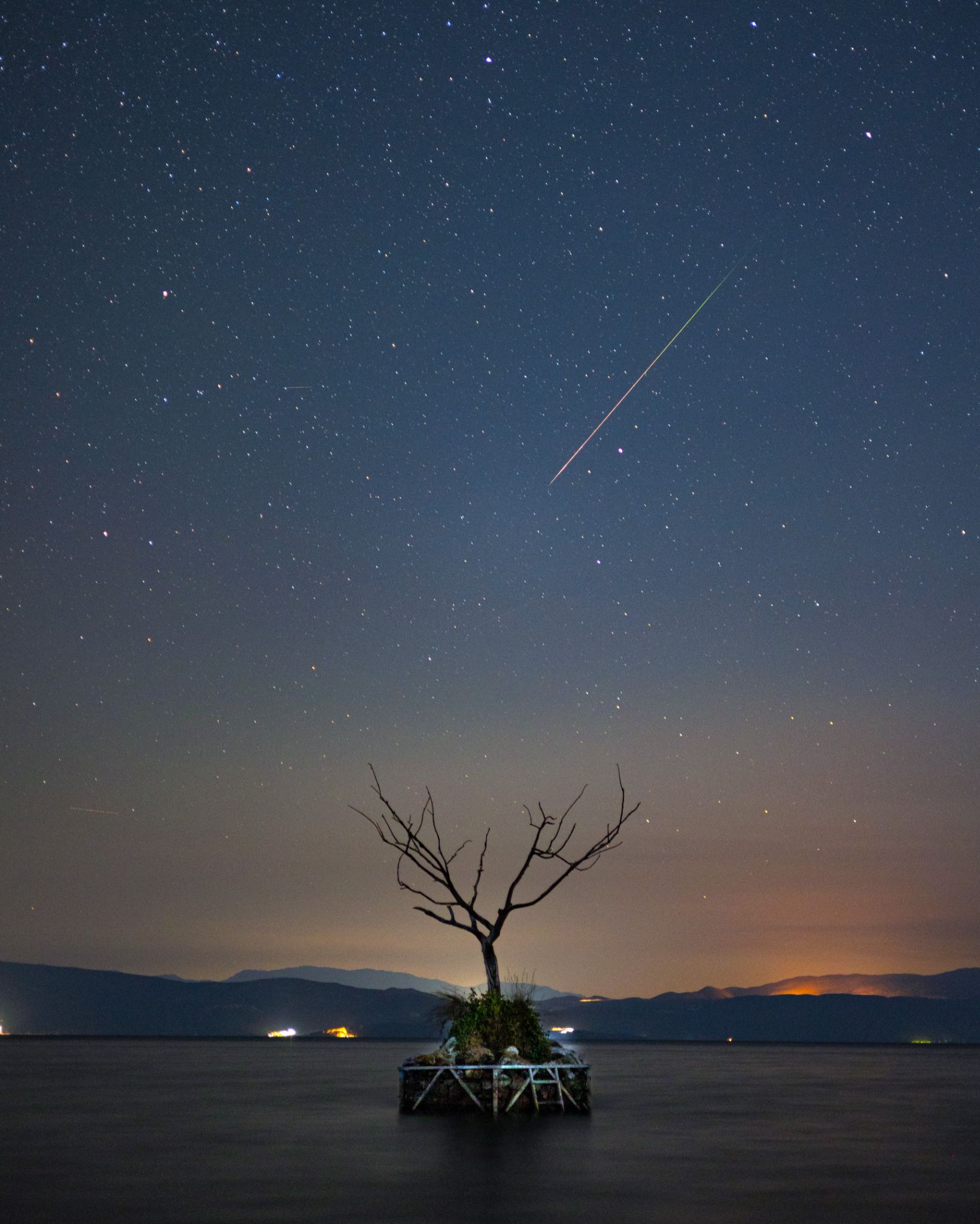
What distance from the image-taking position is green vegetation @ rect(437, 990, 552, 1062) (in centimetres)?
3288

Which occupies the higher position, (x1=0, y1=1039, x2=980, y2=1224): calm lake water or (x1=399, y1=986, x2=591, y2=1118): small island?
(x1=399, y1=986, x2=591, y2=1118): small island

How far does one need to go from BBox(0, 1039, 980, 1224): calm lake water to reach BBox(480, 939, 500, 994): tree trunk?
3806 mm

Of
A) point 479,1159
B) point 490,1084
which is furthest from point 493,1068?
point 479,1159

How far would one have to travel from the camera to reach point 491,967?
35406 millimetres

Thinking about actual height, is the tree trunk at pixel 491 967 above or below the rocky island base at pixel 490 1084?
above

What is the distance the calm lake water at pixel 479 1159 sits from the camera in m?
19.0

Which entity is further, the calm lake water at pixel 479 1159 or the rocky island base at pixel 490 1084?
the rocky island base at pixel 490 1084

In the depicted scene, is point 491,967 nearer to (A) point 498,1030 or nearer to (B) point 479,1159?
(A) point 498,1030

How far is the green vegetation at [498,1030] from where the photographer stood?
32.9 meters

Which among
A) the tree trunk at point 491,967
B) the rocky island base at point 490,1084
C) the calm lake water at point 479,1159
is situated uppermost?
the tree trunk at point 491,967

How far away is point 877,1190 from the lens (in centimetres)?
2136

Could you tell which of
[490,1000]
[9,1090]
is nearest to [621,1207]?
[490,1000]

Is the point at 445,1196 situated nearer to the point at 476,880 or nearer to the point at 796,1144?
the point at 796,1144

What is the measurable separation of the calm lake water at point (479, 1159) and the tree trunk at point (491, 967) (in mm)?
3806
